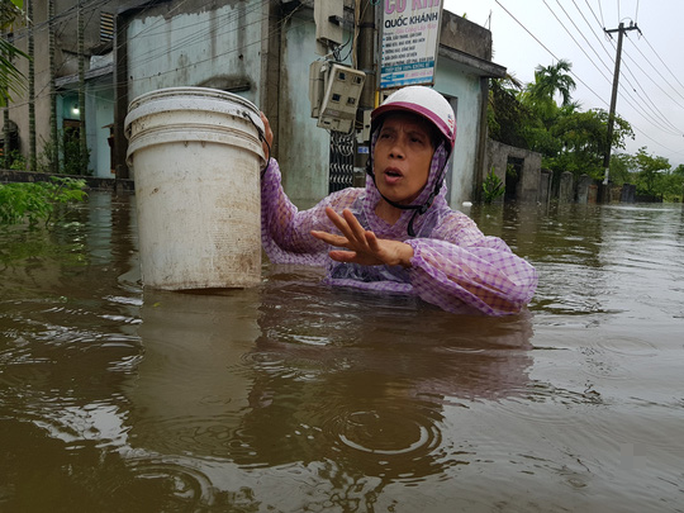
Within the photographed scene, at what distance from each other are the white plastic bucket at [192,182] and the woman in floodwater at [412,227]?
0.36 meters

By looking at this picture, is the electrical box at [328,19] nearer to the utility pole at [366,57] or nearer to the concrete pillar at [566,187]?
the utility pole at [366,57]

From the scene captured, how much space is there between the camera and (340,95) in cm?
678

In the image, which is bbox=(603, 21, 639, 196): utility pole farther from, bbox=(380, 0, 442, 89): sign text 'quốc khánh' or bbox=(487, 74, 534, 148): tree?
bbox=(380, 0, 442, 89): sign text 'quốc khánh'

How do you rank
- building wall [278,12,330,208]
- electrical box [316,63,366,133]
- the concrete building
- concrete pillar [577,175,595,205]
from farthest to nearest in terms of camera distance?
concrete pillar [577,175,595,205]
building wall [278,12,330,208]
the concrete building
electrical box [316,63,366,133]

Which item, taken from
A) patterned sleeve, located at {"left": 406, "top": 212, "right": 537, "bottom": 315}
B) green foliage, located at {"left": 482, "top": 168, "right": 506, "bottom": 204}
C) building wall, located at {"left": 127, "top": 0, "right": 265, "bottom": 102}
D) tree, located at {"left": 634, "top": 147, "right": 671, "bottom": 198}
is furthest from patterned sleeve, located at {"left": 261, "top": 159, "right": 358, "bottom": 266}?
tree, located at {"left": 634, "top": 147, "right": 671, "bottom": 198}

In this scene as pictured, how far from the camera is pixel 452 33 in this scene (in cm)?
1316

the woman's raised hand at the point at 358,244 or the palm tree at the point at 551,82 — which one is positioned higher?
the palm tree at the point at 551,82

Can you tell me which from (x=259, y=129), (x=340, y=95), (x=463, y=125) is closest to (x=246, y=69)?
(x=340, y=95)

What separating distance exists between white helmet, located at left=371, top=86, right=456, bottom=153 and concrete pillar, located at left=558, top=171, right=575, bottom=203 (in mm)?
25155

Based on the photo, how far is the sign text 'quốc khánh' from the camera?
7.45 meters

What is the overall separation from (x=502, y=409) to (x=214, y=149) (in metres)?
1.55

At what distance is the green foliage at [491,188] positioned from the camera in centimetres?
1475

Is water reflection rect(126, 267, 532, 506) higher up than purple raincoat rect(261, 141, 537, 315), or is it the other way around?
purple raincoat rect(261, 141, 537, 315)

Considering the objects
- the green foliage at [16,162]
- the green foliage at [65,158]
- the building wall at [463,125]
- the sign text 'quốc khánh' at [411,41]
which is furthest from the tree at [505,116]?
the green foliage at [16,162]
